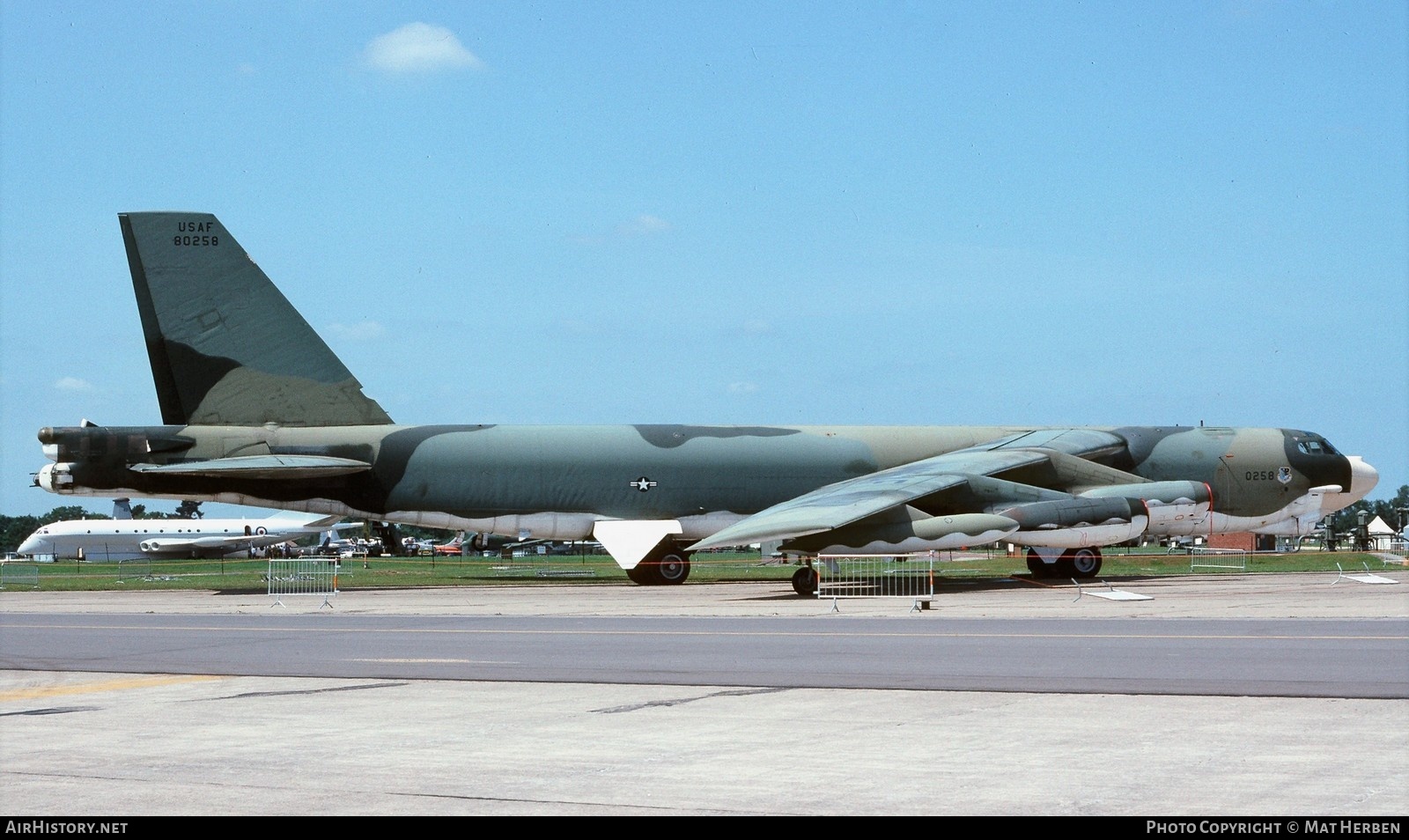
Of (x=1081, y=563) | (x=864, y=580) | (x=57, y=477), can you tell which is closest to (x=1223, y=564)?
(x=1081, y=563)

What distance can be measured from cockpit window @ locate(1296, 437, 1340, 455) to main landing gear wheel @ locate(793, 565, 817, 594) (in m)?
14.6

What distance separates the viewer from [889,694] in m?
11.0

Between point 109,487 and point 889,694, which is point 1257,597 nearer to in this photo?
point 889,694

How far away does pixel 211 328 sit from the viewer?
32.4 metres

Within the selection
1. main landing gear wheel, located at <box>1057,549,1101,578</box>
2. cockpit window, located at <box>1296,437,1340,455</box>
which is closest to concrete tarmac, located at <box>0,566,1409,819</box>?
main landing gear wheel, located at <box>1057,549,1101,578</box>

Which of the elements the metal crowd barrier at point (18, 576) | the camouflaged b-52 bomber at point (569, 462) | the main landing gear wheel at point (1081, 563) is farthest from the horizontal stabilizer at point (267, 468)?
the main landing gear wheel at point (1081, 563)

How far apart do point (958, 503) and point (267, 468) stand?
48.3 feet

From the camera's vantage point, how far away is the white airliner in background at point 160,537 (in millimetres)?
84125

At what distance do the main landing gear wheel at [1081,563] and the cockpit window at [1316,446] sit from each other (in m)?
6.85

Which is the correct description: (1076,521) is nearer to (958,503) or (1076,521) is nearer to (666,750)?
(958,503)

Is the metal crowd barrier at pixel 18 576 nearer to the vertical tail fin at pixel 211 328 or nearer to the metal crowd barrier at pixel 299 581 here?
the metal crowd barrier at pixel 299 581

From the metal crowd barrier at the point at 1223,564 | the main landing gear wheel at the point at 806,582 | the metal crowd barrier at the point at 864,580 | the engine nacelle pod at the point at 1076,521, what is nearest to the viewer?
the metal crowd barrier at the point at 864,580

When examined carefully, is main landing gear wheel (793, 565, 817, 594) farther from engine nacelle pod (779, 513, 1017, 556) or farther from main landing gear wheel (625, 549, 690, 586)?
main landing gear wheel (625, 549, 690, 586)
